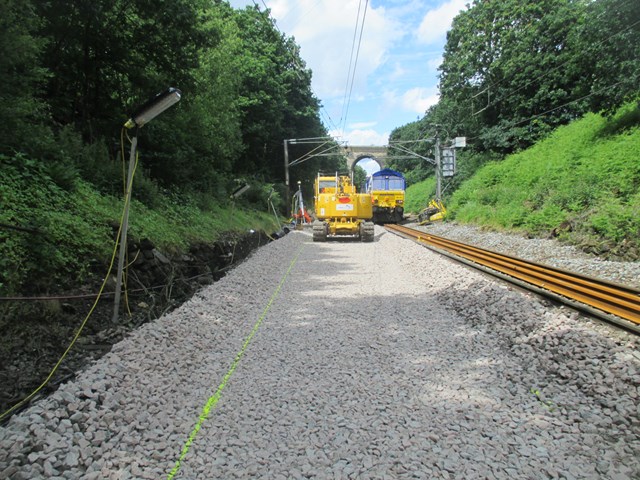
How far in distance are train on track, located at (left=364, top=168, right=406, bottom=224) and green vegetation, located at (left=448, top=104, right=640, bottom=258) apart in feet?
20.2

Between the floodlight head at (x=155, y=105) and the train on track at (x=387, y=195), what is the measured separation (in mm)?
26167

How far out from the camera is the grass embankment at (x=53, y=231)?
17.1 feet

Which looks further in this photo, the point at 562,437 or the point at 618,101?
the point at 618,101

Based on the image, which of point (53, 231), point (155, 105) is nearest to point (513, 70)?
point (155, 105)

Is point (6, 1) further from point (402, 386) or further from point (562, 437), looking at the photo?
point (562, 437)

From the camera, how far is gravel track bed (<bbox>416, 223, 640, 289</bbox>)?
841cm

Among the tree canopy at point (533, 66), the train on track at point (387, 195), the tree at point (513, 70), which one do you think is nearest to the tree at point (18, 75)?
the tree canopy at point (533, 66)

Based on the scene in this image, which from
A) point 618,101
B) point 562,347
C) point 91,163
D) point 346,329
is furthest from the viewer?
point 618,101

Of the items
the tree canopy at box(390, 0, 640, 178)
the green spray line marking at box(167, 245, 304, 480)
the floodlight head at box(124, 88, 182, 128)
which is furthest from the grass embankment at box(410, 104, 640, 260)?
the floodlight head at box(124, 88, 182, 128)

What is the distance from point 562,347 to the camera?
179 inches

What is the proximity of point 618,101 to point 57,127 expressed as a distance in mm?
19170

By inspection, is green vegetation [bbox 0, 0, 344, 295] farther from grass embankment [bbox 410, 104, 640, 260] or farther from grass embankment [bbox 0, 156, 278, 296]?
grass embankment [bbox 410, 104, 640, 260]

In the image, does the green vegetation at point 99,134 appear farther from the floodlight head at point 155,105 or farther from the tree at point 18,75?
the floodlight head at point 155,105

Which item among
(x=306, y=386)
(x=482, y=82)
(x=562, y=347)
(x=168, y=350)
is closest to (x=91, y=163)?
(x=168, y=350)
